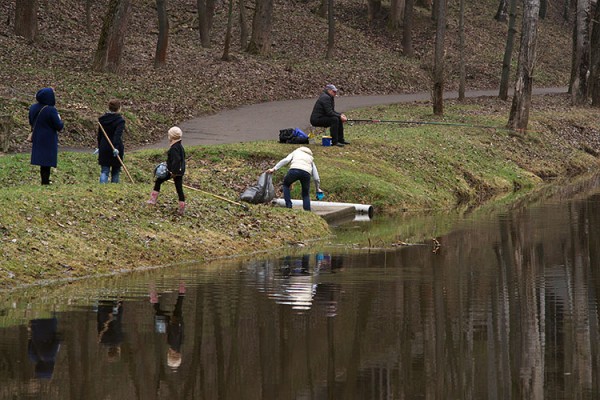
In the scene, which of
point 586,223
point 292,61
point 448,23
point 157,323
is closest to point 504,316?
point 157,323

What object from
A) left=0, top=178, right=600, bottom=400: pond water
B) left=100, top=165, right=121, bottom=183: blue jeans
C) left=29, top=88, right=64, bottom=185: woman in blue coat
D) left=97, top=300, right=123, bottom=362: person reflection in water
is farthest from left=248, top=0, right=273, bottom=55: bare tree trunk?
left=97, top=300, right=123, bottom=362: person reflection in water

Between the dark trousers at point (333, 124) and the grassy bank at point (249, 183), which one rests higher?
the dark trousers at point (333, 124)

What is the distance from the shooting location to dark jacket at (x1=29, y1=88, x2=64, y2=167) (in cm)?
2005

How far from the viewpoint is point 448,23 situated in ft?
233

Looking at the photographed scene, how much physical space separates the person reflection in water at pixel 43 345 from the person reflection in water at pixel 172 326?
1.08 m

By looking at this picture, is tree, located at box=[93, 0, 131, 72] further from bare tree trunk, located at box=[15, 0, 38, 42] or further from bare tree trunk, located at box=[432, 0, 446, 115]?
bare tree trunk, located at box=[432, 0, 446, 115]

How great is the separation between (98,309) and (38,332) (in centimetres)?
151

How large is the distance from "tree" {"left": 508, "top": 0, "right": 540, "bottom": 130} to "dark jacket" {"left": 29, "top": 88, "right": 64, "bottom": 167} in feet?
68.8

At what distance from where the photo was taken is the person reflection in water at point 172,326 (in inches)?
434

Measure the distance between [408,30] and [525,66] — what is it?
72.1ft

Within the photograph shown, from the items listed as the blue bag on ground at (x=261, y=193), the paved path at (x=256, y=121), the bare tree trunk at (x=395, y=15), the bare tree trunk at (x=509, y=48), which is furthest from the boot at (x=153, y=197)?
the bare tree trunk at (x=395, y=15)

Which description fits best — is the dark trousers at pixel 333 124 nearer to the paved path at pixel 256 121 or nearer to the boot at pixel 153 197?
the paved path at pixel 256 121

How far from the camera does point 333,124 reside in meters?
29.7

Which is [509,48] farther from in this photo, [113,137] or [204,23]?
[113,137]
